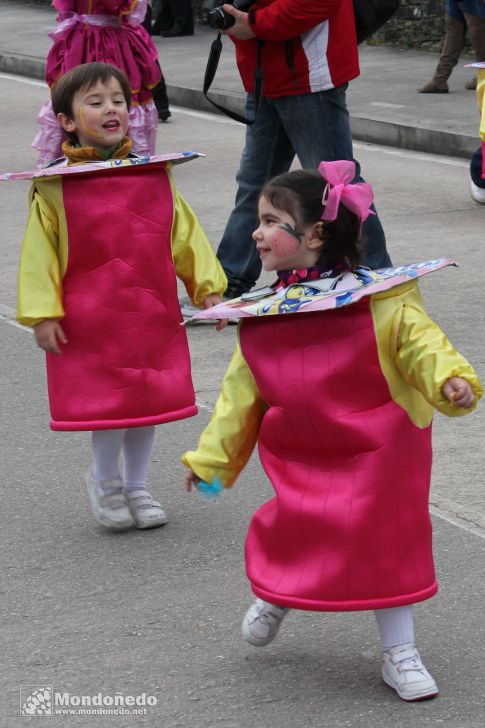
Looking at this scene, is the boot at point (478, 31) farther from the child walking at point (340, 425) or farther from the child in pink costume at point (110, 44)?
the child walking at point (340, 425)

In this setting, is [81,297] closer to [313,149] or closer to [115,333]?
[115,333]

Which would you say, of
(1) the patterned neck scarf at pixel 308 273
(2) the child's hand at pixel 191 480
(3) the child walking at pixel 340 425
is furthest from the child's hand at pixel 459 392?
(2) the child's hand at pixel 191 480

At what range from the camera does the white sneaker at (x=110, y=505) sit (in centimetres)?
457

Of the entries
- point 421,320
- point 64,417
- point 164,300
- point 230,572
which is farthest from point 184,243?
point 421,320

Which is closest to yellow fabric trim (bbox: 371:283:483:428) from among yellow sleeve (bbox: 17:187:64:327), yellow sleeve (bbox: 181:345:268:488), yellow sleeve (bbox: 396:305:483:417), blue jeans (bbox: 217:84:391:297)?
yellow sleeve (bbox: 396:305:483:417)

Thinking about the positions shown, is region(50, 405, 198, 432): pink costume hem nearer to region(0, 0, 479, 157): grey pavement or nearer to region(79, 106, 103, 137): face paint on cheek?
region(79, 106, 103, 137): face paint on cheek

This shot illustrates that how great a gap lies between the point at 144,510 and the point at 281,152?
277 cm

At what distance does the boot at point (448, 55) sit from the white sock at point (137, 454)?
8.75 metres

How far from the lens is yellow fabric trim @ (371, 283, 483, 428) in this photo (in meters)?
3.18

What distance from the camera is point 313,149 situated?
21.7ft

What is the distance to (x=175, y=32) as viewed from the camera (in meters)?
18.5

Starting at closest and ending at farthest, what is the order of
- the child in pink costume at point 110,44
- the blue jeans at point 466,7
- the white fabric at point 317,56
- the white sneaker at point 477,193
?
the white fabric at point 317,56 < the child in pink costume at point 110,44 < the white sneaker at point 477,193 < the blue jeans at point 466,7

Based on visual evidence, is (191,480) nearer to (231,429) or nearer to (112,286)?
(231,429)

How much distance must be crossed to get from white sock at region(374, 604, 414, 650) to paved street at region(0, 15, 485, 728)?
133 millimetres
